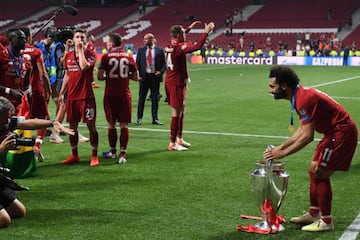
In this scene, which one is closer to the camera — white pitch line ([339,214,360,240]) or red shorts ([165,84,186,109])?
white pitch line ([339,214,360,240])

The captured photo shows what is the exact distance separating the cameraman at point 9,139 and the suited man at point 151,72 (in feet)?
26.2

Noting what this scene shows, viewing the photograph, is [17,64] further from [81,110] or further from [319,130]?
[319,130]

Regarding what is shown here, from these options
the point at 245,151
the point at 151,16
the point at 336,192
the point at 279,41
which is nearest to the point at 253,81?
the point at 245,151

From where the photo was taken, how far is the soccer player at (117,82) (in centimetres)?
977

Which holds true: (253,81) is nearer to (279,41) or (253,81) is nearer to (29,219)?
(29,219)

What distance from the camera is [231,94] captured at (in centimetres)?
2180

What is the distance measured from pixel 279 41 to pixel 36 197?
4646cm

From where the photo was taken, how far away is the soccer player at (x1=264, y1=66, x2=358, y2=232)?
19.5 ft

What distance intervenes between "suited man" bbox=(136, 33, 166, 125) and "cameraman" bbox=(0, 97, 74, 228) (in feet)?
26.2

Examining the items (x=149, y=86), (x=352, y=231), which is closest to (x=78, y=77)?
(x=352, y=231)

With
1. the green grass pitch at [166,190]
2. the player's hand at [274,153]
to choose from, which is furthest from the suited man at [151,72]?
the player's hand at [274,153]

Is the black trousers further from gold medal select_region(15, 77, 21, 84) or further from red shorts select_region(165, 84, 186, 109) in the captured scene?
gold medal select_region(15, 77, 21, 84)

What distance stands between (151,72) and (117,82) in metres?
5.00

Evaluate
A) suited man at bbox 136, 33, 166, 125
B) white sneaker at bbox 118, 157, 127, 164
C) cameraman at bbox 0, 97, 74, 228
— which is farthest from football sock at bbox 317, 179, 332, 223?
suited man at bbox 136, 33, 166, 125
